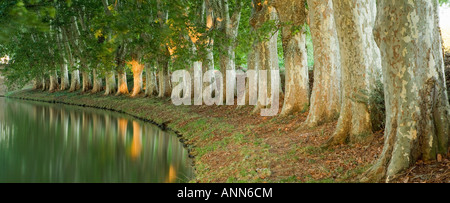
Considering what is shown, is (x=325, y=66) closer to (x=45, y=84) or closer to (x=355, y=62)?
(x=355, y=62)

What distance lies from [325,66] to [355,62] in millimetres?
2888

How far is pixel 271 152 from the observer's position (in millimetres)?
9766

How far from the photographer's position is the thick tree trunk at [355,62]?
851cm

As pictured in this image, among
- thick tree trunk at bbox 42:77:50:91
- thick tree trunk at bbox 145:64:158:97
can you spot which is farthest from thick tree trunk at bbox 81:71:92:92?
thick tree trunk at bbox 42:77:50:91

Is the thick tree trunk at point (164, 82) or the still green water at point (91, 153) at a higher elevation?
the thick tree trunk at point (164, 82)

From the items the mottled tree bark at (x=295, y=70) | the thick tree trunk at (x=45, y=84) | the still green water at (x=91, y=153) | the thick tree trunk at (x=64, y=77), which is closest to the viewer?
the still green water at (x=91, y=153)

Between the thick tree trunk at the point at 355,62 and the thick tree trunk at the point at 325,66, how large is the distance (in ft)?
7.95

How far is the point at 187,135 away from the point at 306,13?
6.60 metres

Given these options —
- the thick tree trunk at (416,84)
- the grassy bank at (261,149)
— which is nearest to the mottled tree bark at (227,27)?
the grassy bank at (261,149)

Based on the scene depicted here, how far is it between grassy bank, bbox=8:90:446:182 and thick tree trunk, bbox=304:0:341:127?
2.00ft

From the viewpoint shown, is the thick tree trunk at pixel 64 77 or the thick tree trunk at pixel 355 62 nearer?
the thick tree trunk at pixel 355 62

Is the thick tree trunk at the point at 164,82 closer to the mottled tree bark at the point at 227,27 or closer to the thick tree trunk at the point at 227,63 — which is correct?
the thick tree trunk at the point at 227,63

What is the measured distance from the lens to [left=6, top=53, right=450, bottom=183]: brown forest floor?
23.0 ft

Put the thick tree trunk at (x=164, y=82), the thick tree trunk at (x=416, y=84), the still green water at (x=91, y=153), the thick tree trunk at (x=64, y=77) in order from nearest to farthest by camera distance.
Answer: the thick tree trunk at (x=416, y=84) → the still green water at (x=91, y=153) → the thick tree trunk at (x=164, y=82) → the thick tree trunk at (x=64, y=77)
